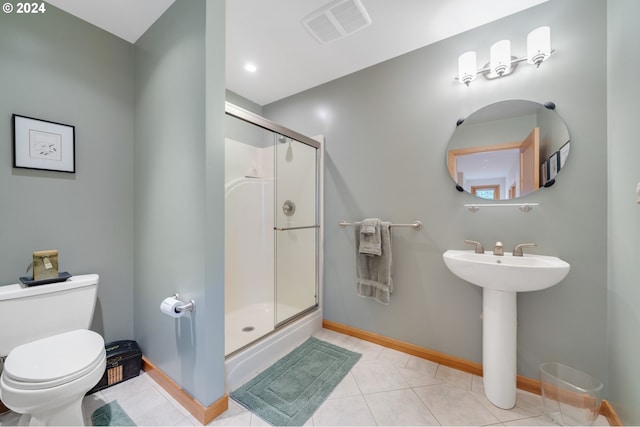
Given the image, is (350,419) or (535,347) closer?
(350,419)

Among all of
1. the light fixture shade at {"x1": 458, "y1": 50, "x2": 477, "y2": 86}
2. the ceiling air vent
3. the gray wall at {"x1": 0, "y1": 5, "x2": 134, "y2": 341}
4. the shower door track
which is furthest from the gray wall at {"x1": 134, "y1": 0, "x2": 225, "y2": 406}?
the light fixture shade at {"x1": 458, "y1": 50, "x2": 477, "y2": 86}

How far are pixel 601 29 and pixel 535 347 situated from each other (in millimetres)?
1911

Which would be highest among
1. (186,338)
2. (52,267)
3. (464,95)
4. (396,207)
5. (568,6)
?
(568,6)

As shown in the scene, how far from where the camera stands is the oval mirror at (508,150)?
4.94ft

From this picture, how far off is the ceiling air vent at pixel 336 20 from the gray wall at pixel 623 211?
52.3 inches

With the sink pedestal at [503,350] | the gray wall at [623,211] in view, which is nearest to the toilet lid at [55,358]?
the sink pedestal at [503,350]

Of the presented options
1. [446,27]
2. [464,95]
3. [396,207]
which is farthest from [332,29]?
[396,207]

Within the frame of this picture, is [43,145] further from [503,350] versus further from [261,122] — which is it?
[503,350]

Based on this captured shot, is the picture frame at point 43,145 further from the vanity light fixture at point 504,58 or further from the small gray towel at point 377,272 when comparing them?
the vanity light fixture at point 504,58

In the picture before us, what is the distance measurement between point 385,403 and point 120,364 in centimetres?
173

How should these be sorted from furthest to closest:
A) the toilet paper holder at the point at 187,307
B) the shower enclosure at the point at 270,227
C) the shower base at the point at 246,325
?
the shower enclosure at the point at 270,227, the shower base at the point at 246,325, the toilet paper holder at the point at 187,307

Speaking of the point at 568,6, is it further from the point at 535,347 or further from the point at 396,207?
the point at 535,347

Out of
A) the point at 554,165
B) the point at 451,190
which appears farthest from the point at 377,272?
the point at 554,165

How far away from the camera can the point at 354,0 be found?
148 centimetres
